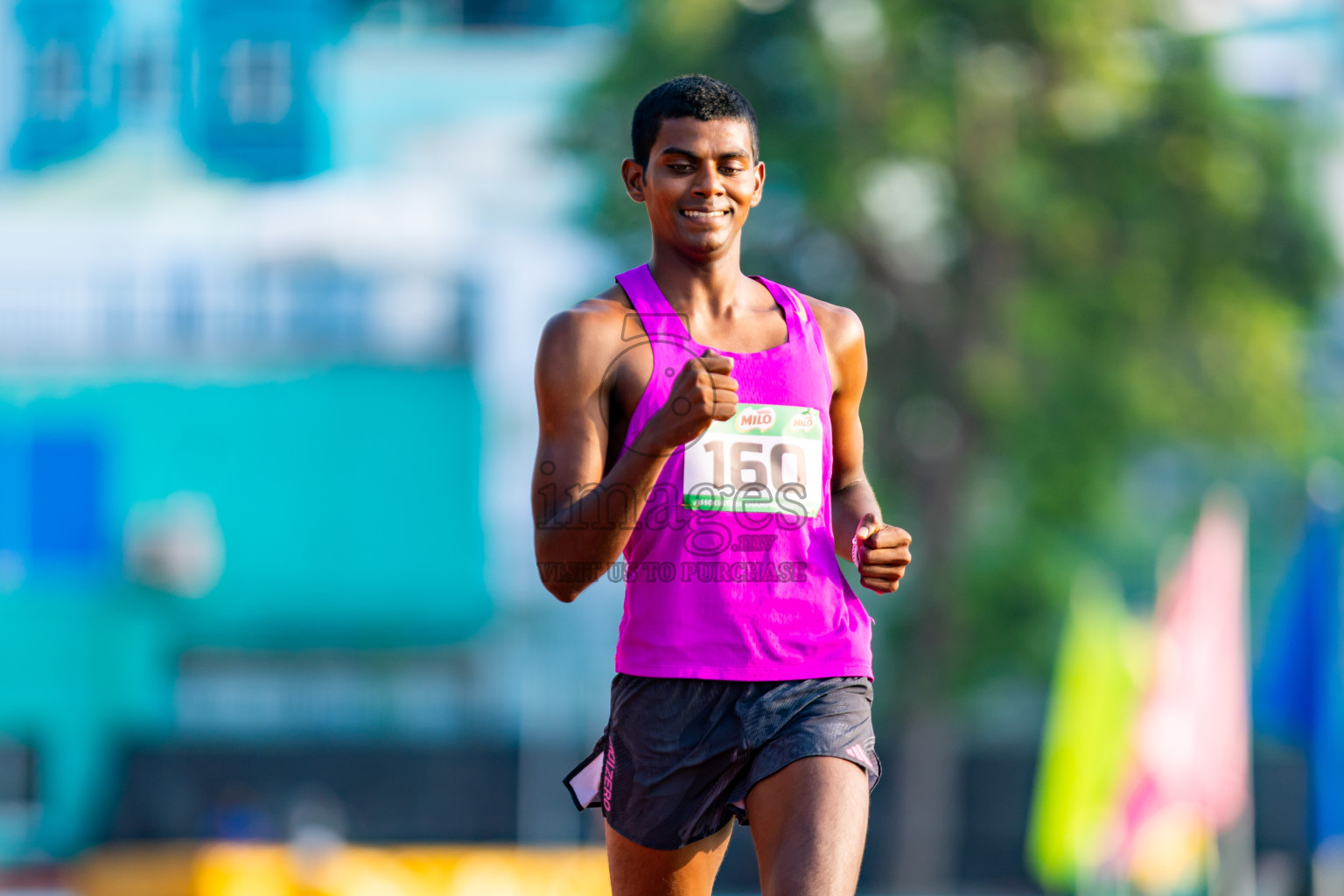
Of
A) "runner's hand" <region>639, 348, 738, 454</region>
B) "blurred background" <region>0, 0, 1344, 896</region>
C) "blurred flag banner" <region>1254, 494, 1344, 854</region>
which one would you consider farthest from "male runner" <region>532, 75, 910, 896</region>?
"blurred background" <region>0, 0, 1344, 896</region>

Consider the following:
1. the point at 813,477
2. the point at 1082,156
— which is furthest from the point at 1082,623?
the point at 813,477

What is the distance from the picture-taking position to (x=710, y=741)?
10.2ft

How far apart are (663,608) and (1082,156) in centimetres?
1720

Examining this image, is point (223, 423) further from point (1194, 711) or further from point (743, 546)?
point (743, 546)

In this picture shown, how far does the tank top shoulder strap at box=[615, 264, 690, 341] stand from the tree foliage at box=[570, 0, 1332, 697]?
15.2 metres

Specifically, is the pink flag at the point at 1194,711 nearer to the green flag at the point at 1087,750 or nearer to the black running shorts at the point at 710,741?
the green flag at the point at 1087,750

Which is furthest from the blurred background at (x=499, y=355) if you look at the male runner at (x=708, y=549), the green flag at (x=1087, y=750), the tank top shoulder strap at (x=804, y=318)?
the male runner at (x=708, y=549)

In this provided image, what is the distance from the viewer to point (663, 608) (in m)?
3.13

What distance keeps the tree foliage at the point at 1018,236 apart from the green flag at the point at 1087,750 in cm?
405

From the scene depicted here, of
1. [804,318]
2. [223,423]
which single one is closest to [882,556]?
[804,318]

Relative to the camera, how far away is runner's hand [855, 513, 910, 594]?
9.80 feet

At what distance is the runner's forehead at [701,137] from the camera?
3.15 metres

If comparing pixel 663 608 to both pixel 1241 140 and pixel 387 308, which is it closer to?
pixel 1241 140

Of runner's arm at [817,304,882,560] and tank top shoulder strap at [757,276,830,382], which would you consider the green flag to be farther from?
tank top shoulder strap at [757,276,830,382]
